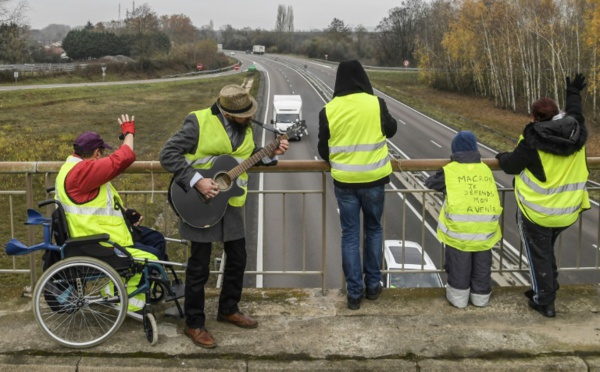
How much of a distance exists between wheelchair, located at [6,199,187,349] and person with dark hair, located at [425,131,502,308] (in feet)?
7.72

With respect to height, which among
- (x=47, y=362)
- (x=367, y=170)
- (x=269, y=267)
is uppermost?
(x=367, y=170)

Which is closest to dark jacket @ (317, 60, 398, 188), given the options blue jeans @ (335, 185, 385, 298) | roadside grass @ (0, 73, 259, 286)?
blue jeans @ (335, 185, 385, 298)

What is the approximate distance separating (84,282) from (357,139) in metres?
2.40

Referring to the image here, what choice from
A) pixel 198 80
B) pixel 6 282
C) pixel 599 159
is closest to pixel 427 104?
pixel 198 80

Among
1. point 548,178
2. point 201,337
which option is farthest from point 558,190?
point 201,337

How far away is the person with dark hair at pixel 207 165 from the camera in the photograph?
4543 mm

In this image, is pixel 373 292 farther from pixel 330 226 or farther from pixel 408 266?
pixel 330 226

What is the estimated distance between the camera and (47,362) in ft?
14.6

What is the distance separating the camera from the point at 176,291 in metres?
5.05

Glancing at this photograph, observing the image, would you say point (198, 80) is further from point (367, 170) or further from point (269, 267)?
point (367, 170)

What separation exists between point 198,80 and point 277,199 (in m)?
54.9

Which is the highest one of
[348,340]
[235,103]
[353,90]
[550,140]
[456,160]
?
[353,90]

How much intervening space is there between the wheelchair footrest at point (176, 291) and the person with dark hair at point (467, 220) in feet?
7.48

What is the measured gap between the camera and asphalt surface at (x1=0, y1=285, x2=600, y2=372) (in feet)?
14.7
